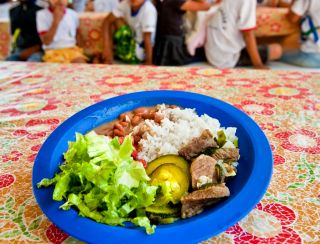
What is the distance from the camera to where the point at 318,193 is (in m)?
0.72

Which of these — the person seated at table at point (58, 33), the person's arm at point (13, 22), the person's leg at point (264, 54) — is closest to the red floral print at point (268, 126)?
the person's leg at point (264, 54)

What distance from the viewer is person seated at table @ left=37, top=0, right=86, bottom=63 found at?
2617mm

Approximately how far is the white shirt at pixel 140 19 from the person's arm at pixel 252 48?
701 mm

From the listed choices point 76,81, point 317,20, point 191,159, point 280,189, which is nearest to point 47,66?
point 76,81

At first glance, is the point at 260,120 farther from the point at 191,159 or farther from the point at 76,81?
the point at 76,81

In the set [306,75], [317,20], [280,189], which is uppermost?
[317,20]

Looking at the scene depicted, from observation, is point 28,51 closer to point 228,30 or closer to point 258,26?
point 228,30

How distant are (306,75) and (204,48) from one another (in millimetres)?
1456

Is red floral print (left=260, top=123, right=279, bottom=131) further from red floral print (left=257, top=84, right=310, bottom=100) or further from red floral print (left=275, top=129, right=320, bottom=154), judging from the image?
red floral print (left=257, top=84, right=310, bottom=100)

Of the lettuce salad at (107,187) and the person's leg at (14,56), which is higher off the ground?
the lettuce salad at (107,187)

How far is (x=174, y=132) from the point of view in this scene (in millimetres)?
810

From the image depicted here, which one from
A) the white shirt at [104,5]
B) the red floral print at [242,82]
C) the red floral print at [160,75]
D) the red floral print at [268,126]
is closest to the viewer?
the red floral print at [268,126]

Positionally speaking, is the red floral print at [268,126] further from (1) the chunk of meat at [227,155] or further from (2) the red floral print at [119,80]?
(2) the red floral print at [119,80]

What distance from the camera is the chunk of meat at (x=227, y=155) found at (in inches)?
27.3
